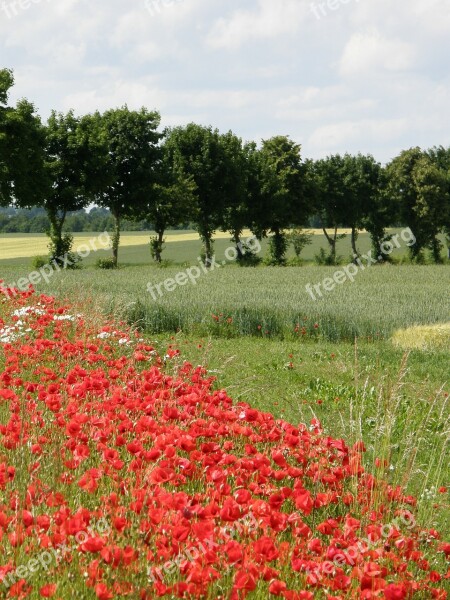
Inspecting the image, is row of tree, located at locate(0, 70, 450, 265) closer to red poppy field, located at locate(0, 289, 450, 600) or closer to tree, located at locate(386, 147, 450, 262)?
Result: tree, located at locate(386, 147, 450, 262)

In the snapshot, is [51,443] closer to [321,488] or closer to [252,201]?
[321,488]

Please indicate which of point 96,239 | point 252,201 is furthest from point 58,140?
point 96,239

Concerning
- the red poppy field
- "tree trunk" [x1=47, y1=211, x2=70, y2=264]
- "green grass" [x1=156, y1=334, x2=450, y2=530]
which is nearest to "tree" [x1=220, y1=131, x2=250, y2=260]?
"tree trunk" [x1=47, y1=211, x2=70, y2=264]

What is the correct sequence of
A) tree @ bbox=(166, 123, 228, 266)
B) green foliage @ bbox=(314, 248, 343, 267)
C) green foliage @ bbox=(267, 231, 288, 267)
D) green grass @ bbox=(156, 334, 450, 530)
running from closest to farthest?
green grass @ bbox=(156, 334, 450, 530)
tree @ bbox=(166, 123, 228, 266)
green foliage @ bbox=(267, 231, 288, 267)
green foliage @ bbox=(314, 248, 343, 267)

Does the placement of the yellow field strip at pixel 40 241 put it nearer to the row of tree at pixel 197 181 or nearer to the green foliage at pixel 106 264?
the row of tree at pixel 197 181

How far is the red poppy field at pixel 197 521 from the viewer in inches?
148

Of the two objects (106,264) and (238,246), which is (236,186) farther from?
(106,264)

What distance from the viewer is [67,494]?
5344 millimetres

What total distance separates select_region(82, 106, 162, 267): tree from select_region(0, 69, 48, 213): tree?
6512mm

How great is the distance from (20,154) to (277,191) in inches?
961

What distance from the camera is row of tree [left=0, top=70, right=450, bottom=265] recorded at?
49.9m

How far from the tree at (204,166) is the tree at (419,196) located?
20182 mm

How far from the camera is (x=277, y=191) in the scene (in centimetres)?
6431

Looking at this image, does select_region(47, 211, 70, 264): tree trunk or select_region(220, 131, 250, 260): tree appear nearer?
select_region(47, 211, 70, 264): tree trunk
